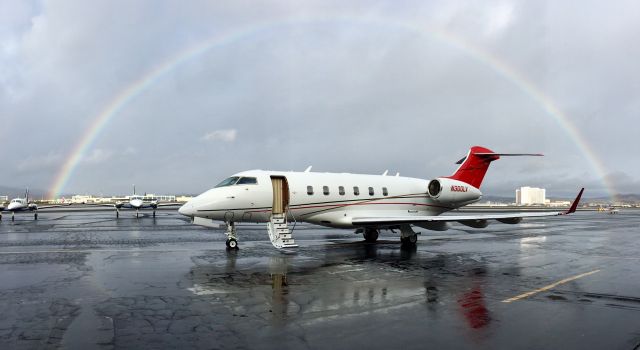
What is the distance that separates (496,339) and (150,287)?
721 cm

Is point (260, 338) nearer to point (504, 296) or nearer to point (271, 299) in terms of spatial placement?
point (271, 299)

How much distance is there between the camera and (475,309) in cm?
826

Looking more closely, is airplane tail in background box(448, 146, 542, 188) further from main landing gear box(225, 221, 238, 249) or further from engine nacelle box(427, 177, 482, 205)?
main landing gear box(225, 221, 238, 249)

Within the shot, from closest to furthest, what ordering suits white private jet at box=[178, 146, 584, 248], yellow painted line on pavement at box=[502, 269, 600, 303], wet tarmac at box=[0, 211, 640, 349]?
wet tarmac at box=[0, 211, 640, 349] < yellow painted line on pavement at box=[502, 269, 600, 303] < white private jet at box=[178, 146, 584, 248]

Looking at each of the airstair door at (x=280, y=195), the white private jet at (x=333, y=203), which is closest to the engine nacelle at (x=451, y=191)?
the white private jet at (x=333, y=203)

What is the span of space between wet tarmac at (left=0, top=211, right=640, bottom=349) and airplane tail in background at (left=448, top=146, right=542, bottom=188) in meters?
9.37

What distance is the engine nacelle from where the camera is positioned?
2333 centimetres

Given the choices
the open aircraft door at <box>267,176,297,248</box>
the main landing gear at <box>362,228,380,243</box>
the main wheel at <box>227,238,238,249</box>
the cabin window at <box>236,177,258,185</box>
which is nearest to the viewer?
the open aircraft door at <box>267,176,297,248</box>

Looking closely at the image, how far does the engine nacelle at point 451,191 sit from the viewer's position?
23328 millimetres

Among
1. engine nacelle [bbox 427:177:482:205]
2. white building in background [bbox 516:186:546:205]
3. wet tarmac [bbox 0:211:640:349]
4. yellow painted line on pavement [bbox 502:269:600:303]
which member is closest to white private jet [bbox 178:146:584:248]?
engine nacelle [bbox 427:177:482:205]

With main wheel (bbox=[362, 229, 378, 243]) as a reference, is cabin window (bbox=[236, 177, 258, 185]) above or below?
above

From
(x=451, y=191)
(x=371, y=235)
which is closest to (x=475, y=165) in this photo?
(x=451, y=191)

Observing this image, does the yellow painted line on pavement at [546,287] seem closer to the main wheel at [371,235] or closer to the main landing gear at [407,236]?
the main landing gear at [407,236]

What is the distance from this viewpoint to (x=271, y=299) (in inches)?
355
